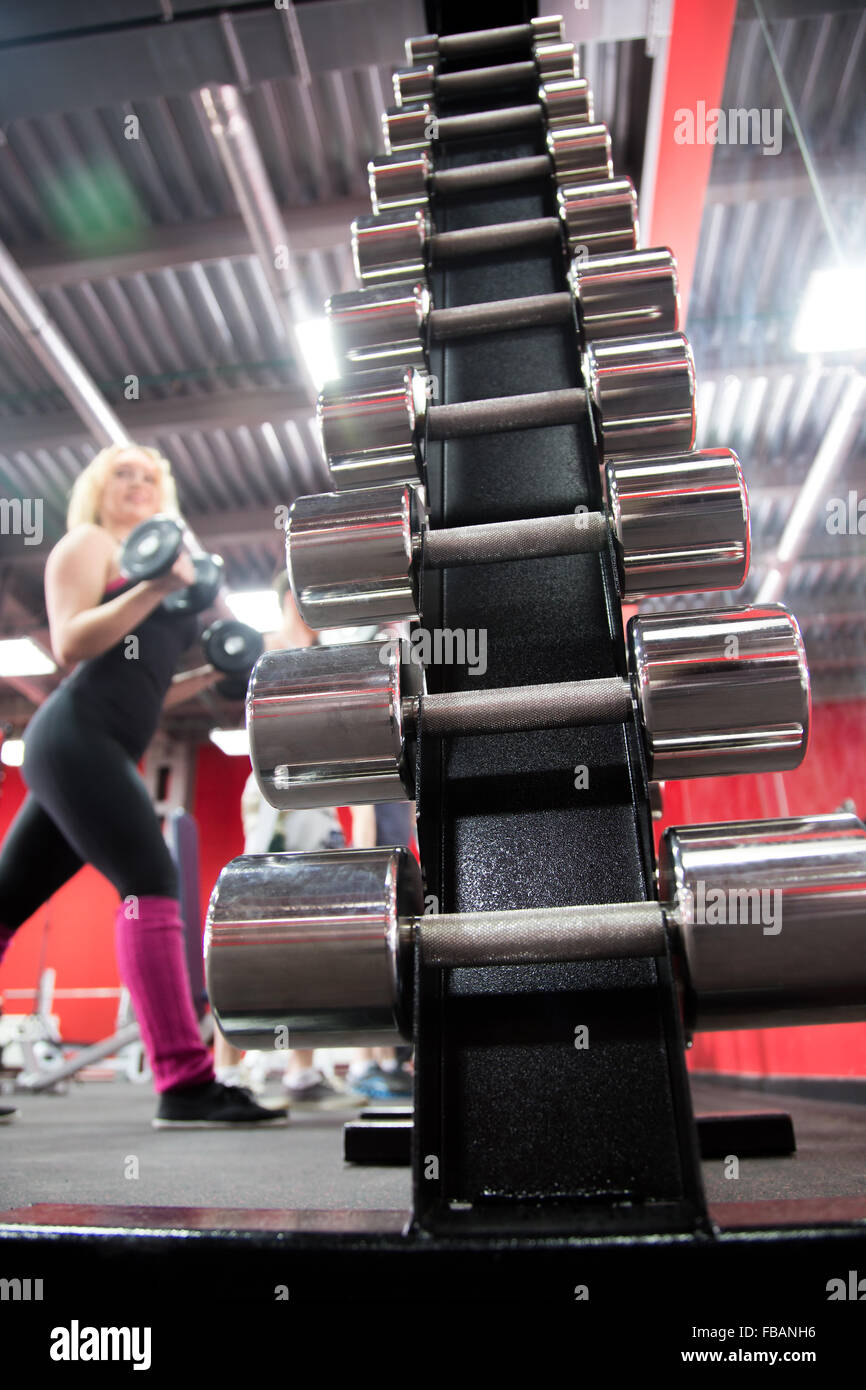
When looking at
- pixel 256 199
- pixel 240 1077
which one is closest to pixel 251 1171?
pixel 240 1077

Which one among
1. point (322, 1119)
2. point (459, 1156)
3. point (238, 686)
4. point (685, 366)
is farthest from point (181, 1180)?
point (238, 686)

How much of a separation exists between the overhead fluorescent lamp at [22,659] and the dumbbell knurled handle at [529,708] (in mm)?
7552

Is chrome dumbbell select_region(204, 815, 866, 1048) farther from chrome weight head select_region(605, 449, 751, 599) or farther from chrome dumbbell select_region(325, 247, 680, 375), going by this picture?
chrome dumbbell select_region(325, 247, 680, 375)

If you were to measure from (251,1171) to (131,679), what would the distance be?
0.98 m

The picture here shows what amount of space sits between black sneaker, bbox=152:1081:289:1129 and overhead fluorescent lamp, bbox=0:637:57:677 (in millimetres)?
6571

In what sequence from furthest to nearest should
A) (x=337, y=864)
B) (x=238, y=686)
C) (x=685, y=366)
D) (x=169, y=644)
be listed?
(x=238, y=686), (x=169, y=644), (x=685, y=366), (x=337, y=864)

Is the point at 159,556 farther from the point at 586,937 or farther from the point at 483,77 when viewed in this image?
the point at 586,937

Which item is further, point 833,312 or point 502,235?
point 833,312

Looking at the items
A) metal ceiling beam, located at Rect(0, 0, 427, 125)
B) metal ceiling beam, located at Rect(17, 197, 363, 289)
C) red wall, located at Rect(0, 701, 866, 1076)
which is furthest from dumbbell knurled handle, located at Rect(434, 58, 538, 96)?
metal ceiling beam, located at Rect(17, 197, 363, 289)

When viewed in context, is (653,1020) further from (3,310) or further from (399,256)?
(3,310)

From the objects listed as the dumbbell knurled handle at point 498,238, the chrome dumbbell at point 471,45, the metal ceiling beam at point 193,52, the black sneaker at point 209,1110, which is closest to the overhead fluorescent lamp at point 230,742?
the metal ceiling beam at point 193,52

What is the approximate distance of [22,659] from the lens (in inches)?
301

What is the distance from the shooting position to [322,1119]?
1888 millimetres
